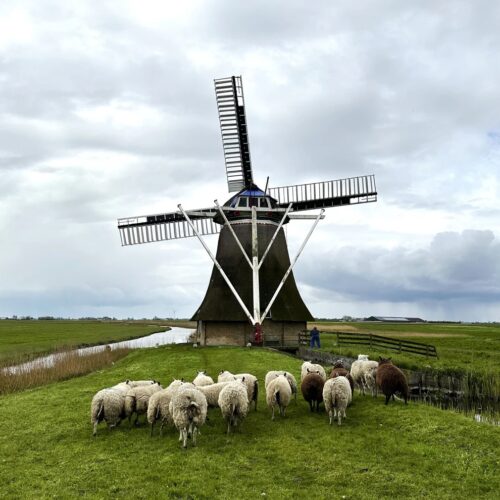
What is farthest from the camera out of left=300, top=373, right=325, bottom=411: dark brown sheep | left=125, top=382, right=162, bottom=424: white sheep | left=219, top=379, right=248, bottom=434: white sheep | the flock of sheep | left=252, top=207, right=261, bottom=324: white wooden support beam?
left=252, top=207, right=261, bottom=324: white wooden support beam

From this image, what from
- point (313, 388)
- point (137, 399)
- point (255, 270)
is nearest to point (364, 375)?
point (313, 388)

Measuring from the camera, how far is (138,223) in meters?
38.0

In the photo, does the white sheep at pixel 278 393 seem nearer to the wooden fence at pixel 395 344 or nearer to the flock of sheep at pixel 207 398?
the flock of sheep at pixel 207 398

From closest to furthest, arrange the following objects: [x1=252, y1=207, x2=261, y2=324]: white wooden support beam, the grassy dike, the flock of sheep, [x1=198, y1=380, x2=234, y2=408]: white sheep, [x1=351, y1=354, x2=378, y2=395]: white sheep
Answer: the grassy dike, the flock of sheep, [x1=198, y1=380, x2=234, y2=408]: white sheep, [x1=351, y1=354, x2=378, y2=395]: white sheep, [x1=252, y1=207, x2=261, y2=324]: white wooden support beam

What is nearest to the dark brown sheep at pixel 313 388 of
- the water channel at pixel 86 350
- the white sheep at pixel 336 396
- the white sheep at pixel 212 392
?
the white sheep at pixel 336 396

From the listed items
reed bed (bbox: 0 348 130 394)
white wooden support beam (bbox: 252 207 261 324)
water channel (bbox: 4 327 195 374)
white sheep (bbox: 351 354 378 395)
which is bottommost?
water channel (bbox: 4 327 195 374)

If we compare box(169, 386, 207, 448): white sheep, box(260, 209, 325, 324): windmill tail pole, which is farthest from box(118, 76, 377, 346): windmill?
box(169, 386, 207, 448): white sheep

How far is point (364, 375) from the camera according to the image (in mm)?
17766

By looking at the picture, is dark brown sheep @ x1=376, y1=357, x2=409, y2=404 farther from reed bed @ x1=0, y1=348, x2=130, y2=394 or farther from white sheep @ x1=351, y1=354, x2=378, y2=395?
reed bed @ x1=0, y1=348, x2=130, y2=394

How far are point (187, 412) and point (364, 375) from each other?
8.07 m

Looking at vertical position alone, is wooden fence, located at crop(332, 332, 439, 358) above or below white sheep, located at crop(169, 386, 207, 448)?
below

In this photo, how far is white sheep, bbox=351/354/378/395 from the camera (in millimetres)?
17547

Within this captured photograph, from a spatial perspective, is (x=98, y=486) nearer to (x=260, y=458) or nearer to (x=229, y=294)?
(x=260, y=458)

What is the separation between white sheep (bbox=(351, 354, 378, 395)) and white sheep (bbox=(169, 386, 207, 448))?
7584 mm
